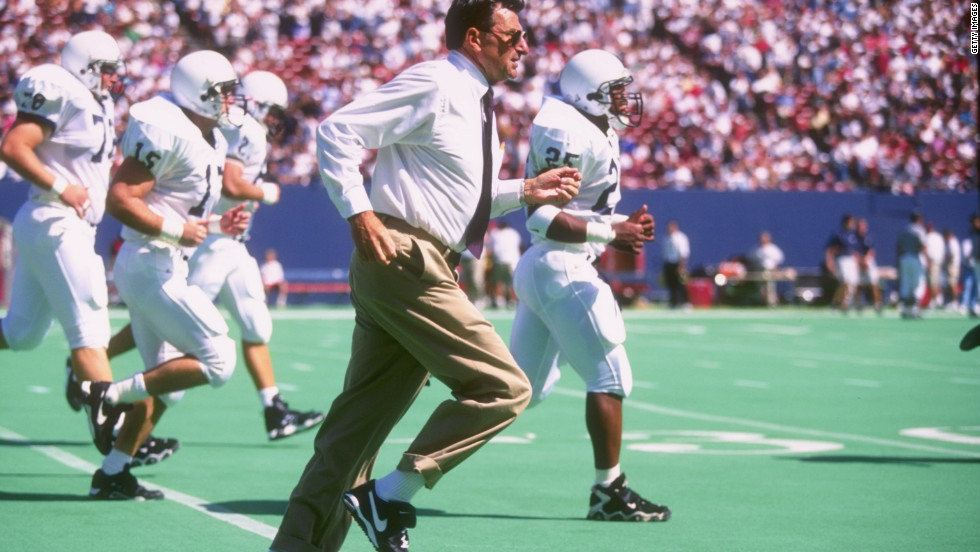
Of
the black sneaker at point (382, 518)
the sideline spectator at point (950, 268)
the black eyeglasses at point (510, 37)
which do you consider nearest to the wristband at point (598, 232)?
the black eyeglasses at point (510, 37)

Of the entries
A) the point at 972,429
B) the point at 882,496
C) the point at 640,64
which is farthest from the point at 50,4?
the point at 882,496

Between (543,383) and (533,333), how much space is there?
235mm

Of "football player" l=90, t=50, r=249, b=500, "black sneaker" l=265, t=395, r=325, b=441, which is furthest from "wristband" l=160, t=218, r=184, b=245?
"black sneaker" l=265, t=395, r=325, b=441

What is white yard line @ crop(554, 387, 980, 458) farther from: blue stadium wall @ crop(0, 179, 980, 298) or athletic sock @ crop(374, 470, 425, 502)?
blue stadium wall @ crop(0, 179, 980, 298)

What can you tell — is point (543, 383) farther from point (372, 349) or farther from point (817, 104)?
point (817, 104)

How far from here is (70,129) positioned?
24.3 feet

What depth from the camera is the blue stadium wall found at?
1070 inches

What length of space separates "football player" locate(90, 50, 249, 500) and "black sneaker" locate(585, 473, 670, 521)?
5.93 feet

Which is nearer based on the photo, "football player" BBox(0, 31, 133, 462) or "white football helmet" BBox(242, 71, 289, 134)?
"football player" BBox(0, 31, 133, 462)

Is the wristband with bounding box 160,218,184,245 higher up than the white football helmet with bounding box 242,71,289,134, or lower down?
lower down

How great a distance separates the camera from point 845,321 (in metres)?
24.4

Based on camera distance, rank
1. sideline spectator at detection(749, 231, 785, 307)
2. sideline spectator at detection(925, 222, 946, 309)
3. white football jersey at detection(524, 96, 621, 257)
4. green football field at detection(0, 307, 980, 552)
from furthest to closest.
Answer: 1. sideline spectator at detection(749, 231, 785, 307)
2. sideline spectator at detection(925, 222, 946, 309)
3. white football jersey at detection(524, 96, 621, 257)
4. green football field at detection(0, 307, 980, 552)

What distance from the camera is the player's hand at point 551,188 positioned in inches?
185

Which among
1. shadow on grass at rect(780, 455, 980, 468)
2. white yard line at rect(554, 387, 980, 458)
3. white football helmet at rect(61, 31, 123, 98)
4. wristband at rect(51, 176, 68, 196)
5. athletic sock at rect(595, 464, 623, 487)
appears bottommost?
white yard line at rect(554, 387, 980, 458)
